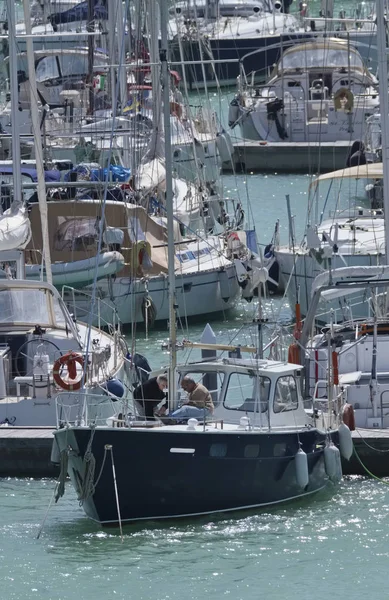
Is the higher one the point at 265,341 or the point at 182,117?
the point at 182,117

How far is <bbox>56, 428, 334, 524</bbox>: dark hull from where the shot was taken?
22625mm

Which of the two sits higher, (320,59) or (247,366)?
(320,59)

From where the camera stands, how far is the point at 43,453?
83.8ft

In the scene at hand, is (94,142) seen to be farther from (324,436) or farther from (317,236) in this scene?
(324,436)

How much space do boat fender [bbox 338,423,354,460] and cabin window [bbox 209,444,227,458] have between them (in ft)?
7.24

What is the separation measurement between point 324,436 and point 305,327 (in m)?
2.48

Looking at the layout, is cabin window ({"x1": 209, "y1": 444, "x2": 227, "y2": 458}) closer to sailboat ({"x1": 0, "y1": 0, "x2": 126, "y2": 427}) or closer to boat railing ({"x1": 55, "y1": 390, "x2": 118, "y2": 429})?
boat railing ({"x1": 55, "y1": 390, "x2": 118, "y2": 429})

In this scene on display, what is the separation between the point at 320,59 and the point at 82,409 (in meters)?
38.7

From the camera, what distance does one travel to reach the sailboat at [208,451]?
74.3 feet

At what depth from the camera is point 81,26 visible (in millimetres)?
67625

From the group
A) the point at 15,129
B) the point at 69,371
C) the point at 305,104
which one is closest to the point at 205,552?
the point at 69,371

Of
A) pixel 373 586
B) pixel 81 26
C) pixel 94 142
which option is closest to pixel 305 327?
pixel 373 586

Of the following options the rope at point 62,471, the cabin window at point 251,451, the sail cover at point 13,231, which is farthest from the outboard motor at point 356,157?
the rope at point 62,471

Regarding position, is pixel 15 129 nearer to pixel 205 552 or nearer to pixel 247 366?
pixel 247 366
